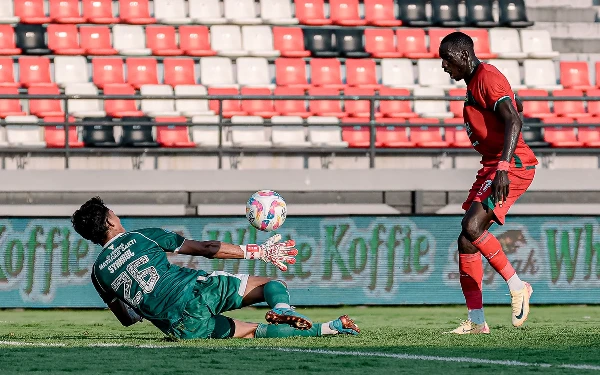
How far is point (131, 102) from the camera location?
640 inches

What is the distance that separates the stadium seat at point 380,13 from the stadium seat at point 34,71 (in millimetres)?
5348

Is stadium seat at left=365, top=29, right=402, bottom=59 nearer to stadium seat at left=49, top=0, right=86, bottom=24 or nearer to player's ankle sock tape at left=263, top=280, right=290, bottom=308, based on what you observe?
stadium seat at left=49, top=0, right=86, bottom=24

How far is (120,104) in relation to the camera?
16203 millimetres

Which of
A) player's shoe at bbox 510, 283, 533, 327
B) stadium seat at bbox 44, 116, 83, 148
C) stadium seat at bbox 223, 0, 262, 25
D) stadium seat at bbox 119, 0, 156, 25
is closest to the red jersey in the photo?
player's shoe at bbox 510, 283, 533, 327

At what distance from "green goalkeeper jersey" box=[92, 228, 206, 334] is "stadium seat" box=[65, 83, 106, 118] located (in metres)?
9.10

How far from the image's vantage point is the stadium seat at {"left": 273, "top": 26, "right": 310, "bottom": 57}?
700 inches

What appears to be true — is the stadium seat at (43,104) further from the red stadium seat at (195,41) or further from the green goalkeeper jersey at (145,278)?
the green goalkeeper jersey at (145,278)

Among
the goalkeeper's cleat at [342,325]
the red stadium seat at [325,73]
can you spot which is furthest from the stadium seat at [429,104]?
the goalkeeper's cleat at [342,325]

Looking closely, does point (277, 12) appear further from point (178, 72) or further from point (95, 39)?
point (95, 39)

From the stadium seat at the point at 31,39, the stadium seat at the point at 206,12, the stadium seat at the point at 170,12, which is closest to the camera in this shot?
the stadium seat at the point at 31,39

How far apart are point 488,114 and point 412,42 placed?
11.3 m

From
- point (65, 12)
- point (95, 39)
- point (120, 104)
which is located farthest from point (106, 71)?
point (65, 12)

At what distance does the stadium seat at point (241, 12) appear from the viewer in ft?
58.9

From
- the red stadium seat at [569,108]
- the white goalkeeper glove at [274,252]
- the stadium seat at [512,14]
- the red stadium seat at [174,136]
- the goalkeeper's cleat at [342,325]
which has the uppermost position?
the stadium seat at [512,14]
